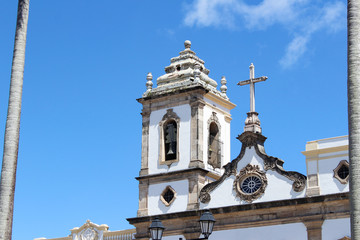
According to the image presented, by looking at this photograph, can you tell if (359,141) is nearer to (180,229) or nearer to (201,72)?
(180,229)

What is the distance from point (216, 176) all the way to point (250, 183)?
277 centimetres

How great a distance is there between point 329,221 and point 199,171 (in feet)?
22.4

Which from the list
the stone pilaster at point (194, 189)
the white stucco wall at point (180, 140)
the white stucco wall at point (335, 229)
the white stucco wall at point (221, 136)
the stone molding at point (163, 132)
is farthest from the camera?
the stone molding at point (163, 132)

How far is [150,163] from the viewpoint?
37312 mm

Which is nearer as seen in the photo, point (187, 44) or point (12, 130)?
point (12, 130)

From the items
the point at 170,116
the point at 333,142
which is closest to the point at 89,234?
the point at 170,116

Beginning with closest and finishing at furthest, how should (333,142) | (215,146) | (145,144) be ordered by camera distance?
(333,142)
(145,144)
(215,146)

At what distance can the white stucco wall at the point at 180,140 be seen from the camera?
36406mm

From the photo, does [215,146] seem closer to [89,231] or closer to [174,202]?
[174,202]

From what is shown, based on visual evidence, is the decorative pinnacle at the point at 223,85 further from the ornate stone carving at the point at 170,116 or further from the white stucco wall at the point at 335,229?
the white stucco wall at the point at 335,229

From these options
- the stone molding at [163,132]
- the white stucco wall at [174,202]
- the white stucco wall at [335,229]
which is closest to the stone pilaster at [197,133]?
the stone molding at [163,132]

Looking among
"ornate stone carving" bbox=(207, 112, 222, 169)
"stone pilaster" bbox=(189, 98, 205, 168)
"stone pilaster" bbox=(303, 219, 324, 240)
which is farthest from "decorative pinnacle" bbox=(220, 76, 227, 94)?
"stone pilaster" bbox=(303, 219, 324, 240)

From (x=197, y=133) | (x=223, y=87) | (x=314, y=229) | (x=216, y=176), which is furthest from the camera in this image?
(x=223, y=87)

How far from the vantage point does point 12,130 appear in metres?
21.1
